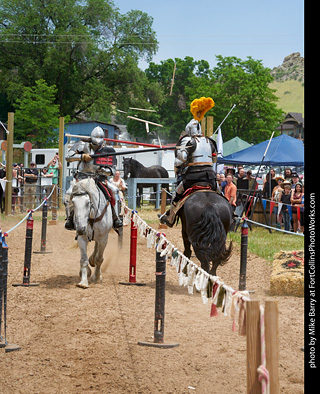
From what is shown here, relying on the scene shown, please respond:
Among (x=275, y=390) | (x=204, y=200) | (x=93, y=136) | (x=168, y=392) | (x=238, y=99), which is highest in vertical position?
(x=238, y=99)

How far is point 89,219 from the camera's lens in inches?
418

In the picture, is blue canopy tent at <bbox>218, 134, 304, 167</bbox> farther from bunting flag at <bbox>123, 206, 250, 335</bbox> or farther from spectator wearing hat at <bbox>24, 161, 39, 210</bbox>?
bunting flag at <bbox>123, 206, 250, 335</bbox>

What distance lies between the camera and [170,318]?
8266mm

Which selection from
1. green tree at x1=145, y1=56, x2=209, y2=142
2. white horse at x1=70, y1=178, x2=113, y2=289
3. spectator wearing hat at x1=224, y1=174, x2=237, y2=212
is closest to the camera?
white horse at x1=70, y1=178, x2=113, y2=289

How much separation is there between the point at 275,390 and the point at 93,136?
26.9ft

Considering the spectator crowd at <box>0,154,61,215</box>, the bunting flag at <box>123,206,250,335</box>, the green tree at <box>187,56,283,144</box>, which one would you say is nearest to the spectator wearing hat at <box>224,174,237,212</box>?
the spectator crowd at <box>0,154,61,215</box>

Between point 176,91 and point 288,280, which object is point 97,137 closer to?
point 288,280

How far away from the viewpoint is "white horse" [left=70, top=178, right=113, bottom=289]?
10.3 metres

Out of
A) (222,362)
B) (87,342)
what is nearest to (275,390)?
(222,362)

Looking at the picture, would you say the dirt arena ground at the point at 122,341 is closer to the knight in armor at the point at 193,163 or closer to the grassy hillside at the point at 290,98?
the knight in armor at the point at 193,163

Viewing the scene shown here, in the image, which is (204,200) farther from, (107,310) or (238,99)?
(238,99)

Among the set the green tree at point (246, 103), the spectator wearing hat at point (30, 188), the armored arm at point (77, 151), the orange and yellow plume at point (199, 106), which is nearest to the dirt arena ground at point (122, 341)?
the armored arm at point (77, 151)

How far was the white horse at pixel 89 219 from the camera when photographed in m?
10.3

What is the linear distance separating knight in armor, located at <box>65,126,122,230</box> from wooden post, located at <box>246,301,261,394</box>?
7635 millimetres
